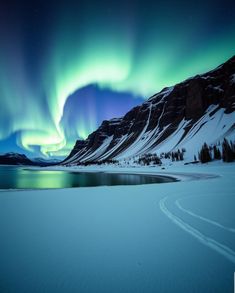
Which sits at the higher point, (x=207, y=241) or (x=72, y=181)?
(x=207, y=241)

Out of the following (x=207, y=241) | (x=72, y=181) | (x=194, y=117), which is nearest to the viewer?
(x=207, y=241)

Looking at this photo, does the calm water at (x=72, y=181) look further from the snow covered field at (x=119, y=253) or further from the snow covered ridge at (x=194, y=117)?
the snow covered ridge at (x=194, y=117)

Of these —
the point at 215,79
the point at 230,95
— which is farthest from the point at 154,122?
the point at 230,95

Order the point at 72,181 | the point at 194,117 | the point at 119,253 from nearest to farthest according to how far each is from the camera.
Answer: the point at 119,253 → the point at 72,181 → the point at 194,117

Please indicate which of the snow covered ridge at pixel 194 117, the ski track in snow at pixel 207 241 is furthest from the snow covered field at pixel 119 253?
the snow covered ridge at pixel 194 117

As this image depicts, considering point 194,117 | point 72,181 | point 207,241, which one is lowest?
point 72,181

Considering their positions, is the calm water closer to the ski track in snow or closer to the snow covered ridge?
the ski track in snow

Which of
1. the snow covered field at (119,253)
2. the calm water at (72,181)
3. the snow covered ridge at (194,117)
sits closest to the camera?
the snow covered field at (119,253)

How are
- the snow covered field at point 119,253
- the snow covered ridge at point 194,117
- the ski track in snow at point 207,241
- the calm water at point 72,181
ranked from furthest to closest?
the snow covered ridge at point 194,117
the calm water at point 72,181
the ski track in snow at point 207,241
the snow covered field at point 119,253

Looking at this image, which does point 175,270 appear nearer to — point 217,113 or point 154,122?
point 217,113

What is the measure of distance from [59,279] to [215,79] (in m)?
186

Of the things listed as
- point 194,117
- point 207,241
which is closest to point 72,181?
point 207,241

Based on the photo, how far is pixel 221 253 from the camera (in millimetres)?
3541

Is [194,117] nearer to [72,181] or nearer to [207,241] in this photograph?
[72,181]
